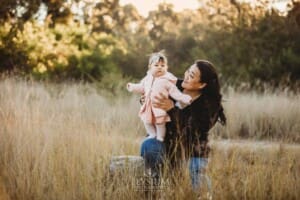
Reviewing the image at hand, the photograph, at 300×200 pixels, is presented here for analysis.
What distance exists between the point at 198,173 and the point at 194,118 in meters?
0.34

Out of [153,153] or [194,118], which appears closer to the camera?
[194,118]

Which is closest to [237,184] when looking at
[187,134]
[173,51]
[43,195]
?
[187,134]

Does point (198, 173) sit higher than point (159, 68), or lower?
lower

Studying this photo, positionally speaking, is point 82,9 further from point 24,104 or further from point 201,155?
point 201,155

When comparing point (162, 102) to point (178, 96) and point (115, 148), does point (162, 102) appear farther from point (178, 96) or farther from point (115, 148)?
point (115, 148)

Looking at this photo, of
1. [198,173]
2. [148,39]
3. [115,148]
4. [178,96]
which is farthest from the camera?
[148,39]

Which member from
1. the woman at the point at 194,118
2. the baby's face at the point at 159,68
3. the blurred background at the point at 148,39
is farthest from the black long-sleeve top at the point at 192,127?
the blurred background at the point at 148,39

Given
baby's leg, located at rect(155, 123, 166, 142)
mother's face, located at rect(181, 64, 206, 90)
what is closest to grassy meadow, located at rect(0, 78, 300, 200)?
baby's leg, located at rect(155, 123, 166, 142)

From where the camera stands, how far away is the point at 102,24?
877 cm

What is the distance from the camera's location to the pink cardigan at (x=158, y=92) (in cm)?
295

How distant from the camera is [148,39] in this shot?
555cm

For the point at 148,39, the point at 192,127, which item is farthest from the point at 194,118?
the point at 148,39

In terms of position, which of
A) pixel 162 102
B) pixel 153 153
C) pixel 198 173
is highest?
pixel 162 102

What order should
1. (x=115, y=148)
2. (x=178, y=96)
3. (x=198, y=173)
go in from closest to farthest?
(x=178, y=96), (x=198, y=173), (x=115, y=148)
